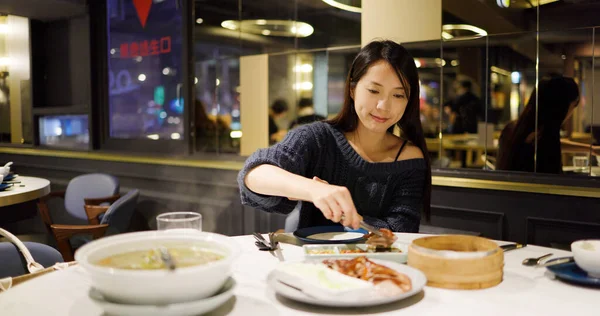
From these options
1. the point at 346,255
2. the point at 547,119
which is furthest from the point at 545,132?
the point at 346,255

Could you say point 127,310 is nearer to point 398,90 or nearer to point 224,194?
point 398,90

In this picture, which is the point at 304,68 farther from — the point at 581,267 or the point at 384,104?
the point at 581,267

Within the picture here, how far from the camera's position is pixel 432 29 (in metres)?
3.18

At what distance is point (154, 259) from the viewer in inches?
34.3

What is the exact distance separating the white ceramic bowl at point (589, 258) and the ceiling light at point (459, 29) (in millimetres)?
2175

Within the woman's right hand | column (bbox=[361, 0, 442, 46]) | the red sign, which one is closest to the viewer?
the woman's right hand

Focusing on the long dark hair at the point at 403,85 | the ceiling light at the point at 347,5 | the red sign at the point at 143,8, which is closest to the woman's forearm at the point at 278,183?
the long dark hair at the point at 403,85

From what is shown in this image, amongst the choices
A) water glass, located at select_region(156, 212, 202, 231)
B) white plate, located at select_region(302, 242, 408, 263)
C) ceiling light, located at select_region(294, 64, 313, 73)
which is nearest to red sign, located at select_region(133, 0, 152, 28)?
ceiling light, located at select_region(294, 64, 313, 73)

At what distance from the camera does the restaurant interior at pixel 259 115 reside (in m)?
1.57

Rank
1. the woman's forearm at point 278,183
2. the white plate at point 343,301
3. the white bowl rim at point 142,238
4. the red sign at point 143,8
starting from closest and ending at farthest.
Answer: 1. the white bowl rim at point 142,238
2. the white plate at point 343,301
3. the woman's forearm at point 278,183
4. the red sign at point 143,8

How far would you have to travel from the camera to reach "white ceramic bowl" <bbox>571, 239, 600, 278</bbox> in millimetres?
1074

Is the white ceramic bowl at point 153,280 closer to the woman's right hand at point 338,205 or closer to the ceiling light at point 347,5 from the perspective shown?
the woman's right hand at point 338,205

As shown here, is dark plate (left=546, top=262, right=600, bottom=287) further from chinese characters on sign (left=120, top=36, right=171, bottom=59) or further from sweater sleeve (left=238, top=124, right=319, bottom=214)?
chinese characters on sign (left=120, top=36, right=171, bottom=59)

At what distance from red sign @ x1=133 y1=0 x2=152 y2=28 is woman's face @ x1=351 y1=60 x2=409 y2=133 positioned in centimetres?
356
